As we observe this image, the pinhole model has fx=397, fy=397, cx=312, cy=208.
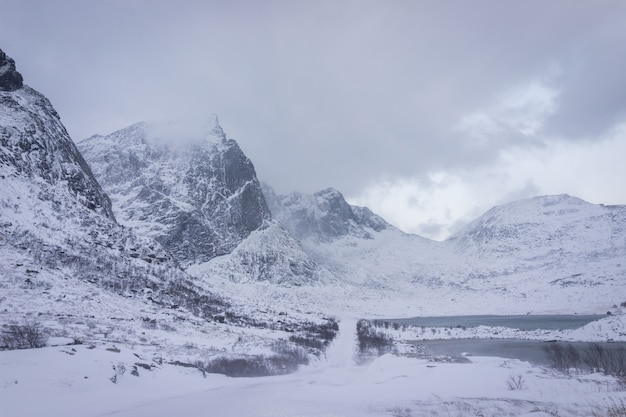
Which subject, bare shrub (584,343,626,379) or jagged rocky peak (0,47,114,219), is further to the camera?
jagged rocky peak (0,47,114,219)

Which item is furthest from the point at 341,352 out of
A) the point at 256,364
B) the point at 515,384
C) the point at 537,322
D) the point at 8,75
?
the point at 8,75

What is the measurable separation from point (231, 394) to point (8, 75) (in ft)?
496

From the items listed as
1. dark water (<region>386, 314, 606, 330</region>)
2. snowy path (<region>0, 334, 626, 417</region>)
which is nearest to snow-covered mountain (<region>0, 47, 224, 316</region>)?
snowy path (<region>0, 334, 626, 417</region>)

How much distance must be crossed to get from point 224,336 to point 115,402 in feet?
161

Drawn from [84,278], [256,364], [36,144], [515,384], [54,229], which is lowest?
[256,364]

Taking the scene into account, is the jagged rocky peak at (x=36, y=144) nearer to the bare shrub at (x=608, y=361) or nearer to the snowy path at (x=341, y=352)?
the snowy path at (x=341, y=352)

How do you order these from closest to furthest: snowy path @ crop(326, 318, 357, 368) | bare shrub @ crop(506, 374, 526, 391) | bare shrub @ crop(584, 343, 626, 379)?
bare shrub @ crop(506, 374, 526, 391) < bare shrub @ crop(584, 343, 626, 379) < snowy path @ crop(326, 318, 357, 368)

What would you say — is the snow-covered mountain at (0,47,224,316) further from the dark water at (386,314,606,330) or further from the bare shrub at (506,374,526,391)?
the dark water at (386,314,606,330)

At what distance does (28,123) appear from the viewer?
117188 mm

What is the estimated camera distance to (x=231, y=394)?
2391 cm

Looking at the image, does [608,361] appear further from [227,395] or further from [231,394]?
[227,395]

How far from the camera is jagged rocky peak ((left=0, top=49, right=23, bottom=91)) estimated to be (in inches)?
4970

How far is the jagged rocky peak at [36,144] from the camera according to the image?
101438 millimetres

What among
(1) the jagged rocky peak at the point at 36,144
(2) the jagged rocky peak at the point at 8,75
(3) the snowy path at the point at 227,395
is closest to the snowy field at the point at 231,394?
(3) the snowy path at the point at 227,395
